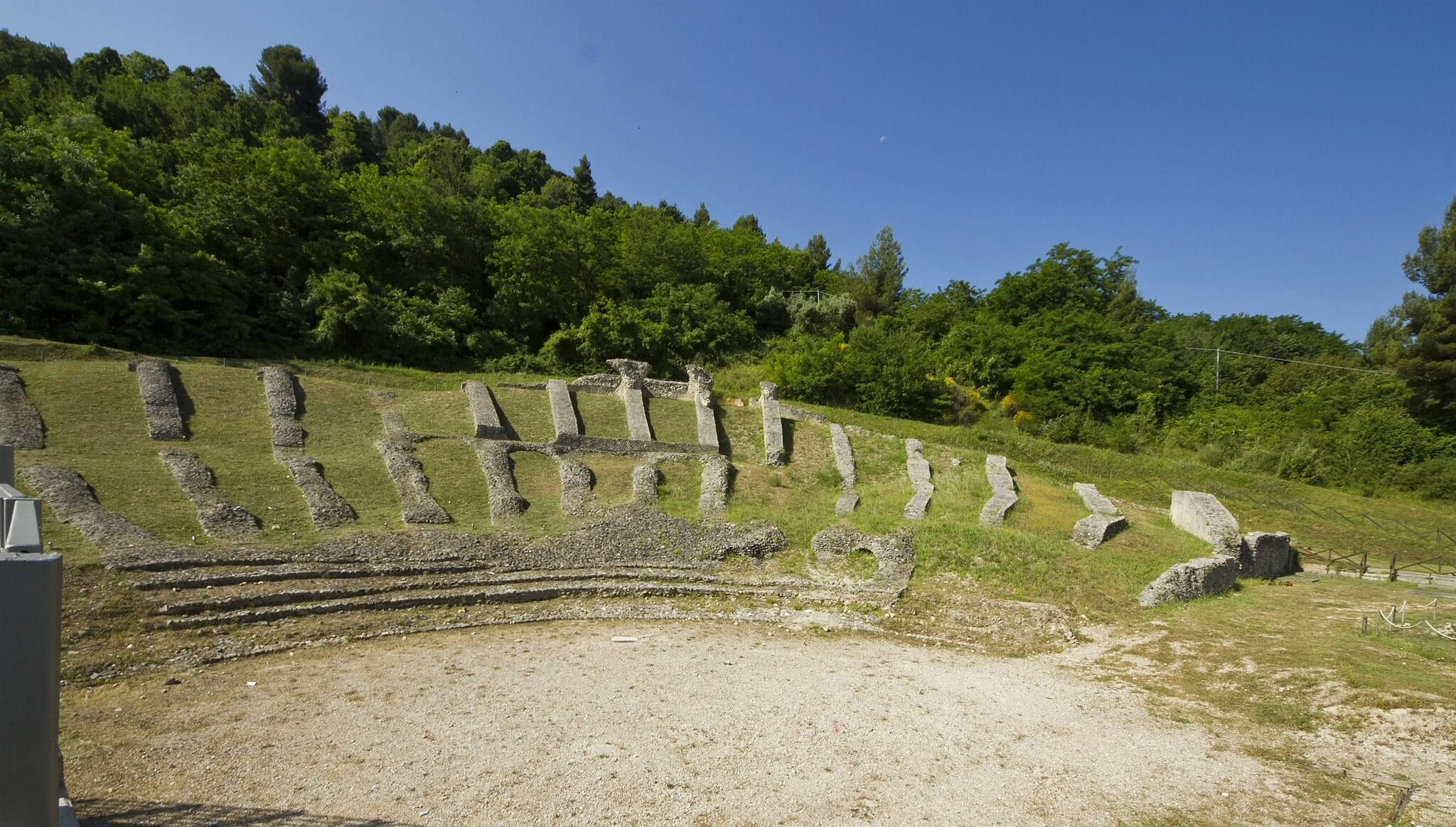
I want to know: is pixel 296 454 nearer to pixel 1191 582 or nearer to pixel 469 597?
pixel 469 597

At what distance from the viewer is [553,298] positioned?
125ft

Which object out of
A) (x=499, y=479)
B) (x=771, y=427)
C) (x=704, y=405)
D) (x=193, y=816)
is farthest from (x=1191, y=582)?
(x=193, y=816)

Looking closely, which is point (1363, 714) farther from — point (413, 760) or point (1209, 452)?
point (1209, 452)

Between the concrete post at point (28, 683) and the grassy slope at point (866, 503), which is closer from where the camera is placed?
the concrete post at point (28, 683)

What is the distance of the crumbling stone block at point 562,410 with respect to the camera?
21516mm

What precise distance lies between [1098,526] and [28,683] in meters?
20.0

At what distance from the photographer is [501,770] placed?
6883 mm

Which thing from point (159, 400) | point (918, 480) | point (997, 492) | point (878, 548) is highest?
point (159, 400)

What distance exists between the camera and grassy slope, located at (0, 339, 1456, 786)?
1012cm

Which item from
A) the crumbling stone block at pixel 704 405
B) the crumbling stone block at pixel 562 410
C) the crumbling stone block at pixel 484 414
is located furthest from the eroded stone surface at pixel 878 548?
the crumbling stone block at pixel 484 414

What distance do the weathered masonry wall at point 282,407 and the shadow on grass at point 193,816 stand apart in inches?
537

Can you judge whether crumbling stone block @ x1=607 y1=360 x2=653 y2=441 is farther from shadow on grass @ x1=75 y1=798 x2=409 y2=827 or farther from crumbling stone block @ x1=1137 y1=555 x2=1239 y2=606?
shadow on grass @ x1=75 y1=798 x2=409 y2=827

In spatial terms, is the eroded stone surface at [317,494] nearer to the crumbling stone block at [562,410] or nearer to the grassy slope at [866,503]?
the grassy slope at [866,503]

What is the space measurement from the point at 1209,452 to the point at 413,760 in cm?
3660
